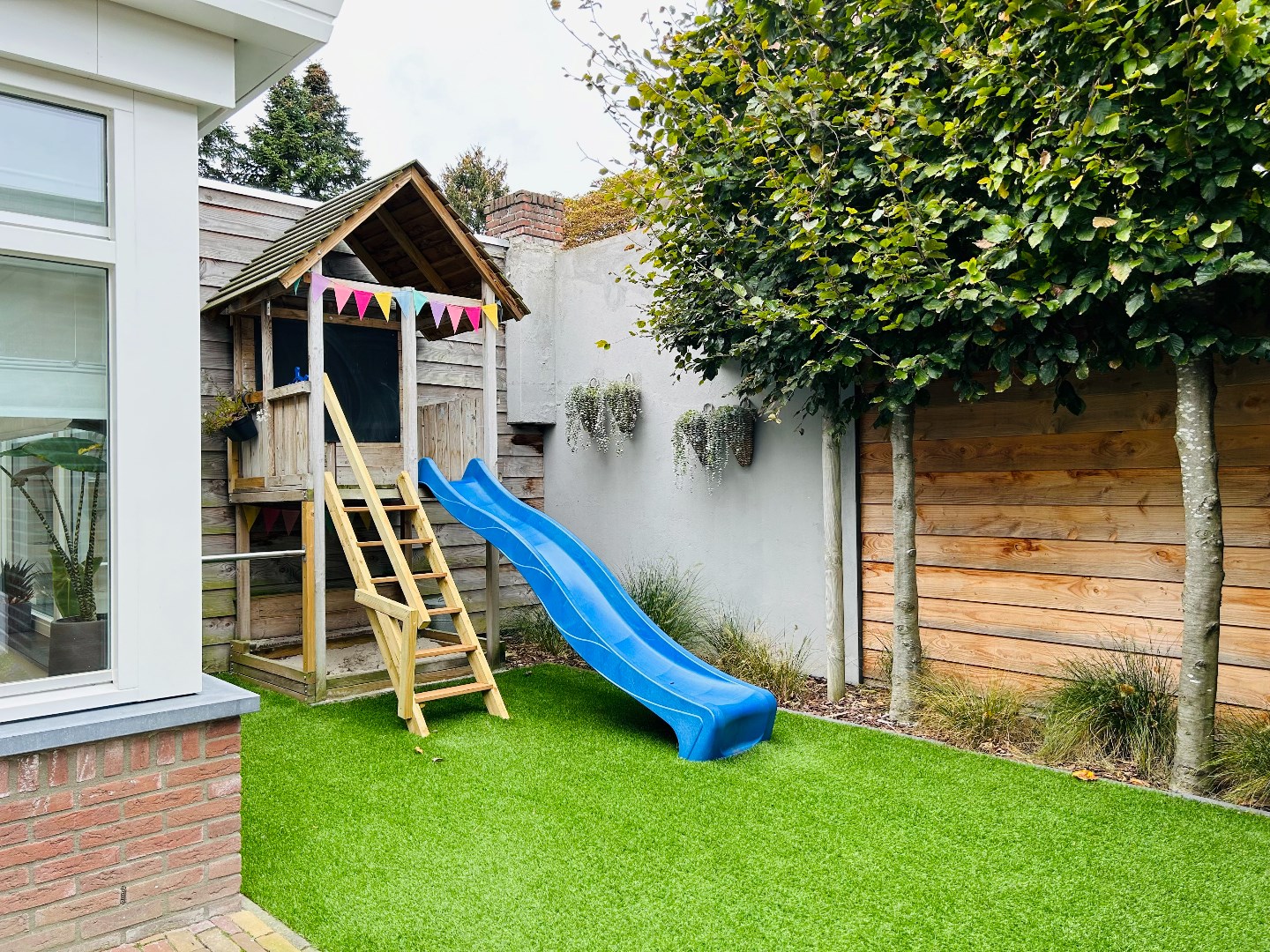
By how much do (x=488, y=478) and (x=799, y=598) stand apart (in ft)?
7.31

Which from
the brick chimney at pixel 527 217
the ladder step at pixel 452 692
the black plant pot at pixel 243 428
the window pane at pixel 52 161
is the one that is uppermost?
the brick chimney at pixel 527 217

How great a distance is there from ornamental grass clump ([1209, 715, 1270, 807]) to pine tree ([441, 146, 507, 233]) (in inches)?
827

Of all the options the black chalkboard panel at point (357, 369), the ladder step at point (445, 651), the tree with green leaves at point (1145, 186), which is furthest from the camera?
the black chalkboard panel at point (357, 369)

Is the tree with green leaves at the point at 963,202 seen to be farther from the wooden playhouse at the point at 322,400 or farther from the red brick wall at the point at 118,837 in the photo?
the red brick wall at the point at 118,837

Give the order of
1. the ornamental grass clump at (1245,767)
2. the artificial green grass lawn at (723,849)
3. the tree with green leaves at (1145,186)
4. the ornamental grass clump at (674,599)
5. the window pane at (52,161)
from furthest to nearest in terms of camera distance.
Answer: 1. the ornamental grass clump at (674,599)
2. the ornamental grass clump at (1245,767)
3. the tree with green leaves at (1145,186)
4. the artificial green grass lawn at (723,849)
5. the window pane at (52,161)

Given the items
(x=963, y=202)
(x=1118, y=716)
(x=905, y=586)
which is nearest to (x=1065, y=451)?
(x=905, y=586)

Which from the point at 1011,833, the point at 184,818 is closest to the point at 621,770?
the point at 1011,833

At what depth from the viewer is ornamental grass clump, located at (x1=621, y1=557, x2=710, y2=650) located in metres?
6.47

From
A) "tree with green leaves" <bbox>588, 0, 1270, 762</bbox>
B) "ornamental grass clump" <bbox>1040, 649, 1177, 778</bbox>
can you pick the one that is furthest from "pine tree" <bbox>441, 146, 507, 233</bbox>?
"ornamental grass clump" <bbox>1040, 649, 1177, 778</bbox>

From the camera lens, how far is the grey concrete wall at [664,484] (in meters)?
5.95

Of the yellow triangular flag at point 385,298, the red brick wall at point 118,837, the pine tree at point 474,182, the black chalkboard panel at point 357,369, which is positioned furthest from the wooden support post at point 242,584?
the pine tree at point 474,182

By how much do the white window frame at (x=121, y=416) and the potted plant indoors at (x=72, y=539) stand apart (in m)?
0.04

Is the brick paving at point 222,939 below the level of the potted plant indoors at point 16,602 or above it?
below

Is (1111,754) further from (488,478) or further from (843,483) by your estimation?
(488,478)
